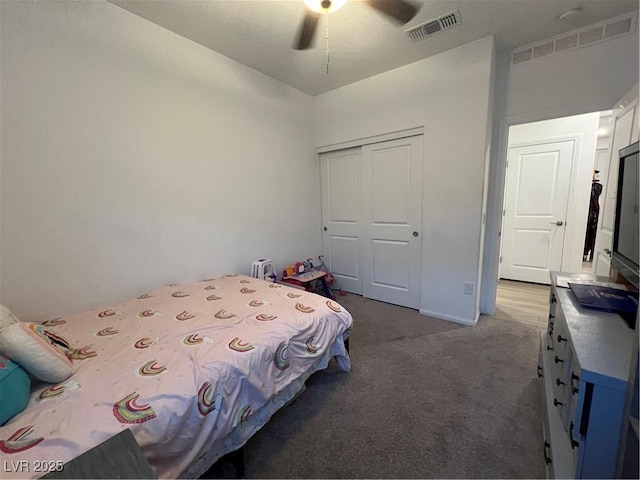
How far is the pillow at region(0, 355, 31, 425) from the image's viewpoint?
2.89 ft

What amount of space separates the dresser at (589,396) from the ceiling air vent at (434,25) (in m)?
2.18

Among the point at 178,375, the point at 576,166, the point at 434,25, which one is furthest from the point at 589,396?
the point at 576,166

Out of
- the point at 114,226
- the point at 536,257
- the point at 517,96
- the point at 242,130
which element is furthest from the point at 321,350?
the point at 536,257

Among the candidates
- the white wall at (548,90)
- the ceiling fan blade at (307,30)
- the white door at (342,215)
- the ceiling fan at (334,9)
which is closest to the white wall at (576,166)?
the white wall at (548,90)

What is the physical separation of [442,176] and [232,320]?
2340 mm

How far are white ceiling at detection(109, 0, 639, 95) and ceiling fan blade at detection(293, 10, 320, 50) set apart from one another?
0.15 ft

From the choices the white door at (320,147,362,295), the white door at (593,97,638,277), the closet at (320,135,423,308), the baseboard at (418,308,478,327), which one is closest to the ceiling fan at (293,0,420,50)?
the closet at (320,135,423,308)

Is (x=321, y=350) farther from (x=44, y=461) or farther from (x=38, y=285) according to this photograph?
(x=38, y=285)

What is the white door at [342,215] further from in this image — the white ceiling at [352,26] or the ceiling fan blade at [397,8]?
A: the ceiling fan blade at [397,8]

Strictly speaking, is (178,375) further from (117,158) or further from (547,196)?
(547,196)

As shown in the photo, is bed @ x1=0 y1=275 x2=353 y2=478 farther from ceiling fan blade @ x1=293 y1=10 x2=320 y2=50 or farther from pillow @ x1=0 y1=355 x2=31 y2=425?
ceiling fan blade @ x1=293 y1=10 x2=320 y2=50

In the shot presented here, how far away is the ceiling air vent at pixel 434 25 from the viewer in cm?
200

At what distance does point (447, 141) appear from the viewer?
2549 millimetres

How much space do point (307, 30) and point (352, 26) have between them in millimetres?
368
